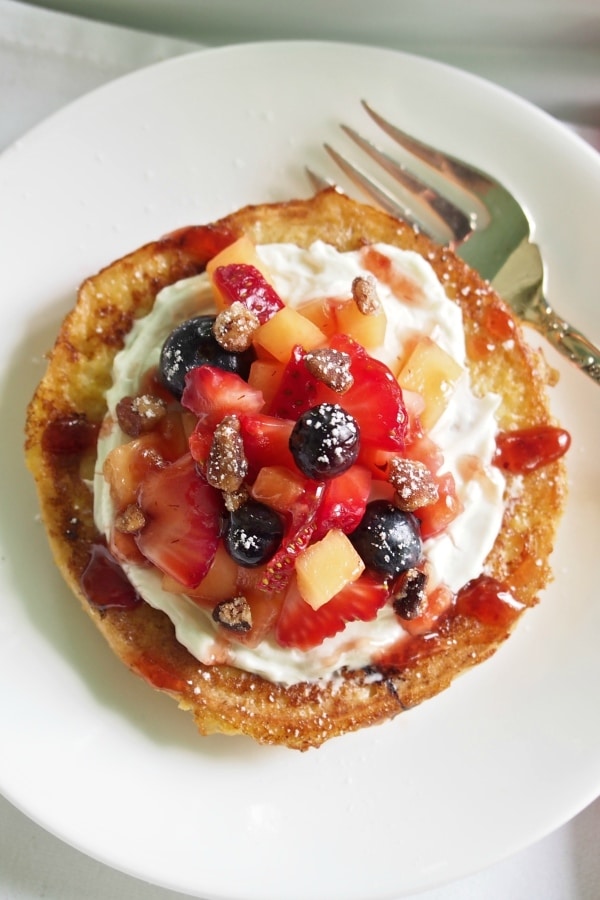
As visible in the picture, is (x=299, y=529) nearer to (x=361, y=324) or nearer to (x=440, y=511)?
(x=440, y=511)

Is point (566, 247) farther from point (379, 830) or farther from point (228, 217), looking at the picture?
point (379, 830)

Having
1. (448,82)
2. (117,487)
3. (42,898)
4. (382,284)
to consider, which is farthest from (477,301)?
(42,898)

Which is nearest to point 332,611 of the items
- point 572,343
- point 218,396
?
point 218,396

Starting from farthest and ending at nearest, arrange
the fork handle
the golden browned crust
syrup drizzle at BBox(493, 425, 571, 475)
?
the fork handle < syrup drizzle at BBox(493, 425, 571, 475) < the golden browned crust

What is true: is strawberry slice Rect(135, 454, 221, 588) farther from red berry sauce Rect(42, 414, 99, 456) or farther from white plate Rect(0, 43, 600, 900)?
white plate Rect(0, 43, 600, 900)

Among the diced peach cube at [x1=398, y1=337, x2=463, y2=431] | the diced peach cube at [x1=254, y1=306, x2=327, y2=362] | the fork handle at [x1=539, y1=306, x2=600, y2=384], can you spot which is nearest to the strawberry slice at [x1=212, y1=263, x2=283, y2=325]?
the diced peach cube at [x1=254, y1=306, x2=327, y2=362]

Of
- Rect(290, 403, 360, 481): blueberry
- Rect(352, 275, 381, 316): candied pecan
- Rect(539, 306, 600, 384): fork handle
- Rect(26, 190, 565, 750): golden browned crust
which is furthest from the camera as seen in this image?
Rect(539, 306, 600, 384): fork handle
